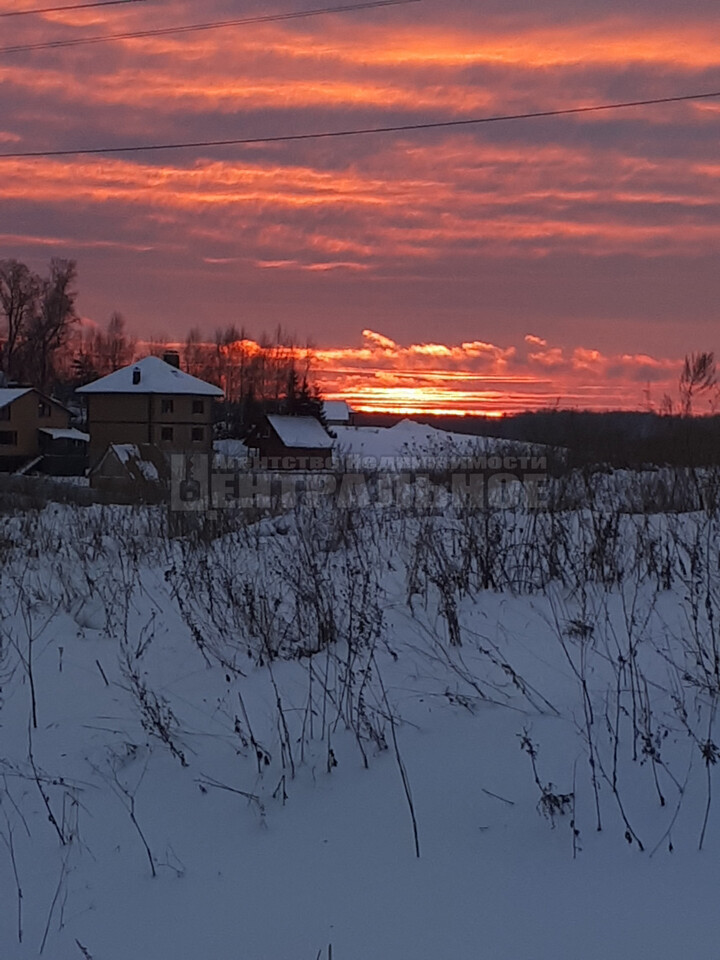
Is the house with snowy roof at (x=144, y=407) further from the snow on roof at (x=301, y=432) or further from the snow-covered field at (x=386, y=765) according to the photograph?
the snow-covered field at (x=386, y=765)

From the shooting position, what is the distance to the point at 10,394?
152ft

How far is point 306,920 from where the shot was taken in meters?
2.62

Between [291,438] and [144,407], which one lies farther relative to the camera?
[291,438]

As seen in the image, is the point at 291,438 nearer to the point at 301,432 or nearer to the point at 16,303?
the point at 301,432

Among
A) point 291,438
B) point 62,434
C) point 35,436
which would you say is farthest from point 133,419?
point 291,438

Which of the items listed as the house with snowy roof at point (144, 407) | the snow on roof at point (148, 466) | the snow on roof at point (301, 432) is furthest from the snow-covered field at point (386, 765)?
the snow on roof at point (301, 432)

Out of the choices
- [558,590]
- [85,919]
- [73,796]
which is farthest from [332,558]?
[85,919]

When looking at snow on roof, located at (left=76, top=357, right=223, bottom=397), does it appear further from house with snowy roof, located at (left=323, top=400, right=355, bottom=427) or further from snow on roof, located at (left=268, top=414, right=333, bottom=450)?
house with snowy roof, located at (left=323, top=400, right=355, bottom=427)

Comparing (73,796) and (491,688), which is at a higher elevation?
(491,688)

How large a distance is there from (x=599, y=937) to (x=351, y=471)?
10.3 m

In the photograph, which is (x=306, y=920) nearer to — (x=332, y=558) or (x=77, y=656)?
(x=77, y=656)

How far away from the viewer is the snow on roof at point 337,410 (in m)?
65.1

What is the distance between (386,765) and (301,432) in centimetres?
4634

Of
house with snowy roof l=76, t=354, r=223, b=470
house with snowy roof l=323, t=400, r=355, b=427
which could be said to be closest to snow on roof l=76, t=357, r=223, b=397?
house with snowy roof l=76, t=354, r=223, b=470
